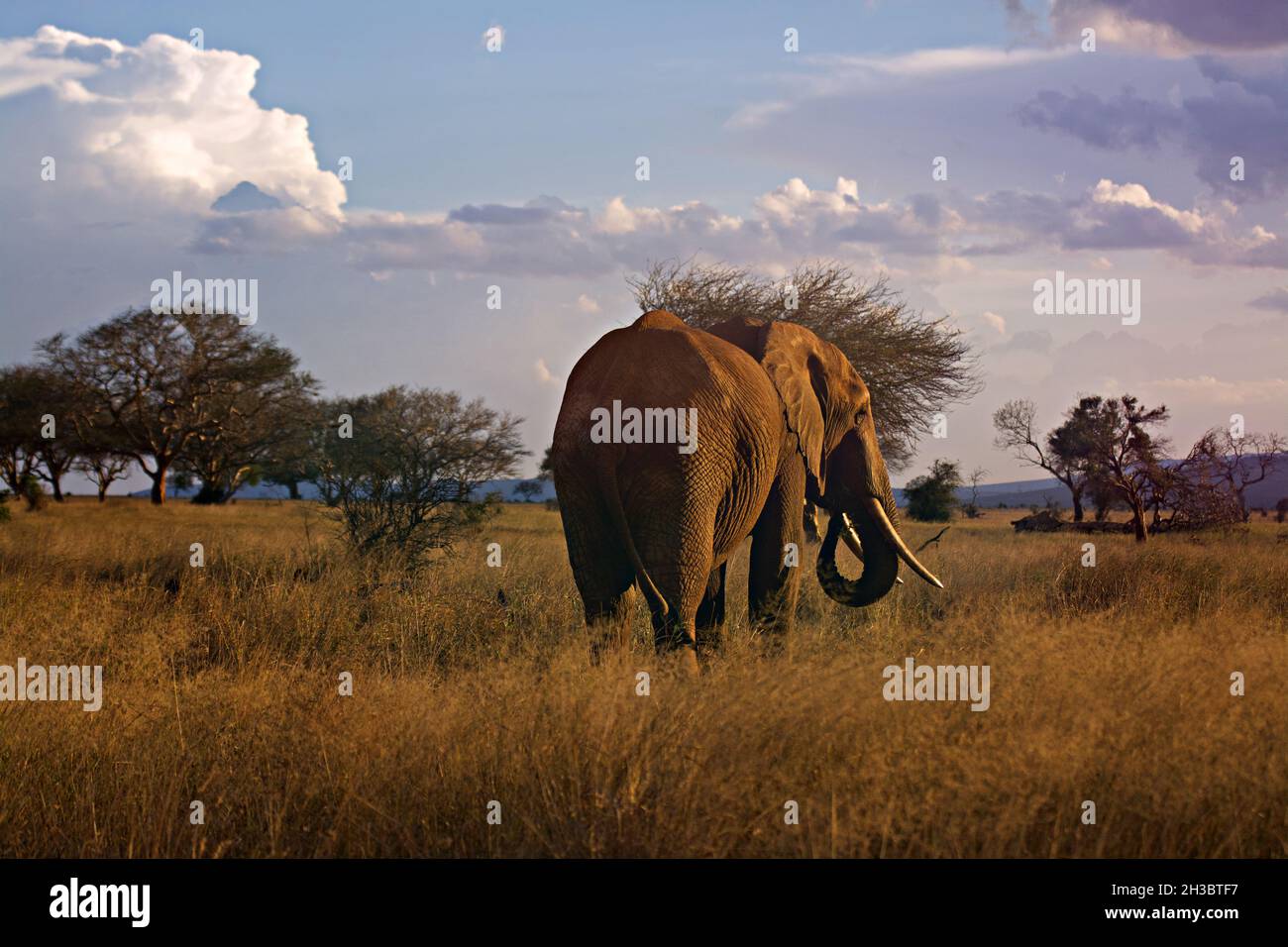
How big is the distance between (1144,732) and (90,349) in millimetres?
42131

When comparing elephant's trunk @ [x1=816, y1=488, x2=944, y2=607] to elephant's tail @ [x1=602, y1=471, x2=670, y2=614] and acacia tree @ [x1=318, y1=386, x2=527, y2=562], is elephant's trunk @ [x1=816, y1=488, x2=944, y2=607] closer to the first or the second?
elephant's tail @ [x1=602, y1=471, x2=670, y2=614]

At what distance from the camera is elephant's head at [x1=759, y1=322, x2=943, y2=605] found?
791cm

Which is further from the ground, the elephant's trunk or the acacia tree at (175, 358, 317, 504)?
the acacia tree at (175, 358, 317, 504)

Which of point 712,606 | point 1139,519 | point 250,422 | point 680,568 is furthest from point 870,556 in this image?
point 250,422

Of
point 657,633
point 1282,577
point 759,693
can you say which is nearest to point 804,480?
point 657,633

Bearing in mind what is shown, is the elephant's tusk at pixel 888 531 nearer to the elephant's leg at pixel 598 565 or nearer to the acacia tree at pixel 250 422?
the elephant's leg at pixel 598 565

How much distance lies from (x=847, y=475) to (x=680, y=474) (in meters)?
2.76

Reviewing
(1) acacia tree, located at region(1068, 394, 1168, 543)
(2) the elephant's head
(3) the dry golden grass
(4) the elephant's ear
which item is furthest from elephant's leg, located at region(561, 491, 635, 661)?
(1) acacia tree, located at region(1068, 394, 1168, 543)

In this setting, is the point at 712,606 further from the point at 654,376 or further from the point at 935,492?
the point at 935,492

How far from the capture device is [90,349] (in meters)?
39.8

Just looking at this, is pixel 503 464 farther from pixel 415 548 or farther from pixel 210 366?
pixel 210 366

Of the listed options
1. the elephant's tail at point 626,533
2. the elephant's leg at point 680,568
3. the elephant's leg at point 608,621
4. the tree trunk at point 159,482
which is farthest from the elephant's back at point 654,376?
the tree trunk at point 159,482

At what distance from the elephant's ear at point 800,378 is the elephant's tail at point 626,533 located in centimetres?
160

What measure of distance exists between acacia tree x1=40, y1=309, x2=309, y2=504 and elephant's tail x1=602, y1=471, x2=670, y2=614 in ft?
125
